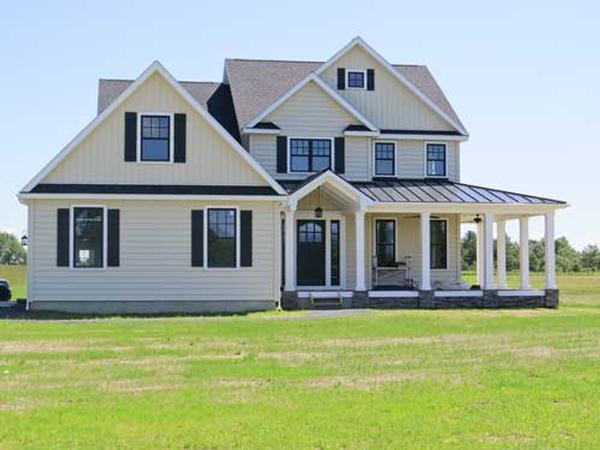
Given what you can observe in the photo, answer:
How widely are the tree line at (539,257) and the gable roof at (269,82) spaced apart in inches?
1507

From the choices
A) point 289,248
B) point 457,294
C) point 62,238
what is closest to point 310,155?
point 289,248

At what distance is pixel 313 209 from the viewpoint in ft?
94.1

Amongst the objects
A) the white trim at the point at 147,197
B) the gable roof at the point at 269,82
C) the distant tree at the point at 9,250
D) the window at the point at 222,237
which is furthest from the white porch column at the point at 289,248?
the distant tree at the point at 9,250

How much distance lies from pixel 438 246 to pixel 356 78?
251 inches

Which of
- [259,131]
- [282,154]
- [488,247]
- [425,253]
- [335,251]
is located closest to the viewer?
[425,253]

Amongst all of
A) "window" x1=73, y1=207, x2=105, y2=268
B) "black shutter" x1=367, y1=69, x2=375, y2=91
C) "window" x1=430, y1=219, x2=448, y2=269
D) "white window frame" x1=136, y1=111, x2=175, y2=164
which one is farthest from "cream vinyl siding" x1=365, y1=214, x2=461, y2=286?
"window" x1=73, y1=207, x2=105, y2=268

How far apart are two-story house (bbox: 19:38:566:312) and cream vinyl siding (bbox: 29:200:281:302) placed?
4 cm

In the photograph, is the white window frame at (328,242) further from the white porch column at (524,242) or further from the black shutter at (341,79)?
the white porch column at (524,242)

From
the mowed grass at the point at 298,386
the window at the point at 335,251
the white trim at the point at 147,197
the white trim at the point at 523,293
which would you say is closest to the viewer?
the mowed grass at the point at 298,386

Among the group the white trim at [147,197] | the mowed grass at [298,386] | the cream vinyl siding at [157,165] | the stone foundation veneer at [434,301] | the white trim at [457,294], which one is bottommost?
the mowed grass at [298,386]

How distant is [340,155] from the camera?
95.7ft

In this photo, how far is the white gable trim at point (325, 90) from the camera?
28.5m

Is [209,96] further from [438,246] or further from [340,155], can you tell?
[438,246]

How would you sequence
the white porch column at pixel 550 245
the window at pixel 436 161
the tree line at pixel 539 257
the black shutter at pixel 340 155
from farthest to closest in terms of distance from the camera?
the tree line at pixel 539 257
the window at pixel 436 161
the black shutter at pixel 340 155
the white porch column at pixel 550 245
